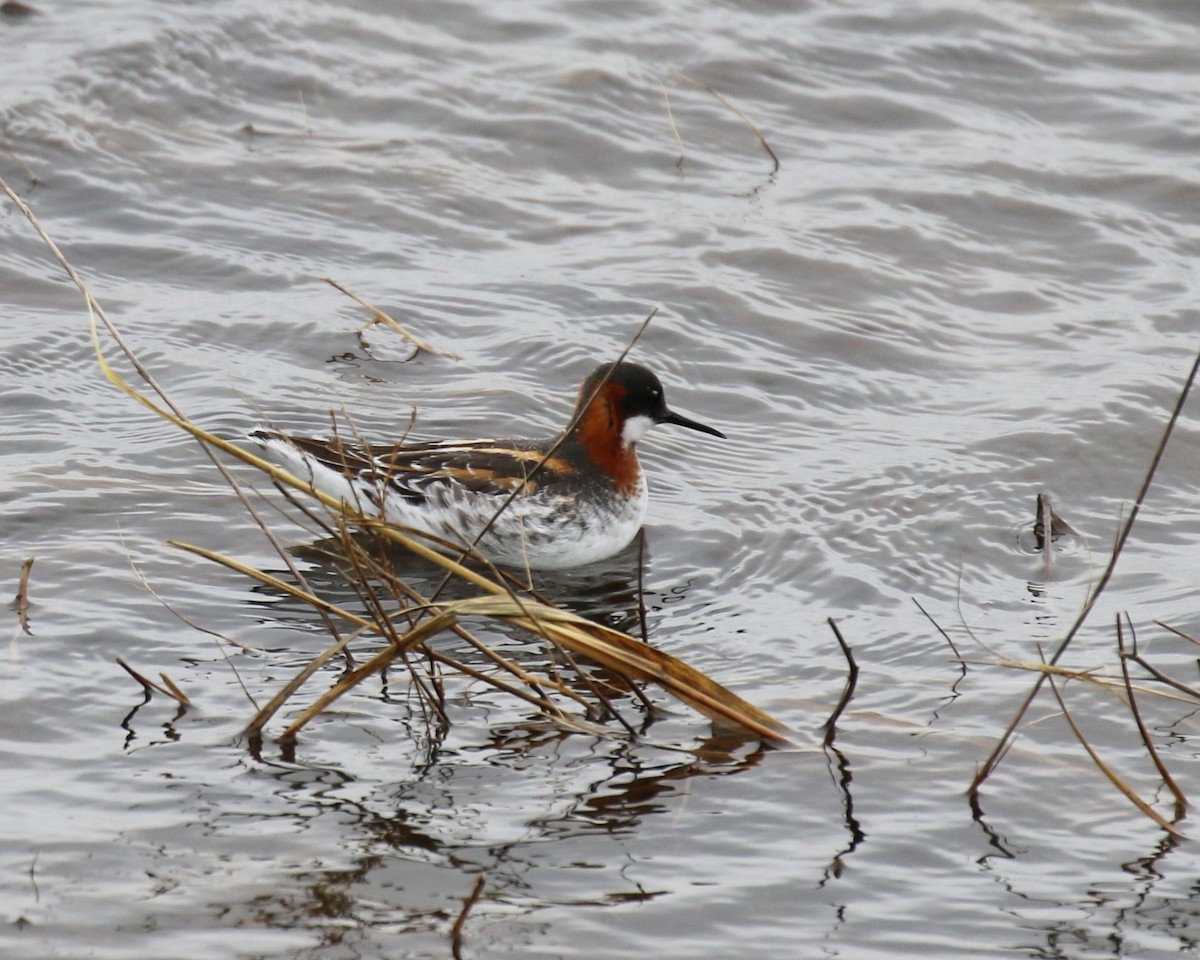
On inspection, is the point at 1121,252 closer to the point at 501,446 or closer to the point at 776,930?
the point at 501,446

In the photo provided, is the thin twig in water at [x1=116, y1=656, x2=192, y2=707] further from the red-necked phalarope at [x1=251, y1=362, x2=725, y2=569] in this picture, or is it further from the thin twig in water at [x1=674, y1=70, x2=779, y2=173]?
the thin twig in water at [x1=674, y1=70, x2=779, y2=173]

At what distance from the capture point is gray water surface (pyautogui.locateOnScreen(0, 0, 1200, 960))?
475 cm

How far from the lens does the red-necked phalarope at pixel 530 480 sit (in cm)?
779

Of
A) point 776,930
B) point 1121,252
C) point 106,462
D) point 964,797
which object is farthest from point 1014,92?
point 776,930

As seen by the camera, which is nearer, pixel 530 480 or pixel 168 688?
pixel 168 688

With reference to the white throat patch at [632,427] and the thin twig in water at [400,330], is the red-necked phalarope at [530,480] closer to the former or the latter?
the white throat patch at [632,427]

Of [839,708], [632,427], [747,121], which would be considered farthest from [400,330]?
[839,708]

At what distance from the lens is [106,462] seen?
783 cm

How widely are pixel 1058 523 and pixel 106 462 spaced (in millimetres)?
4258

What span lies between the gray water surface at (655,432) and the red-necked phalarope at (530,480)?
24cm

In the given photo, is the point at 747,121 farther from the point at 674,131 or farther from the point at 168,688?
the point at 168,688

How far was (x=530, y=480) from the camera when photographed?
7.80 m

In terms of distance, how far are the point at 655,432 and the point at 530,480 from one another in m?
1.49

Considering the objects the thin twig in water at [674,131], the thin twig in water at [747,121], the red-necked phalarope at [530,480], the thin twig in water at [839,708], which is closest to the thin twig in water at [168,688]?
the thin twig in water at [839,708]
